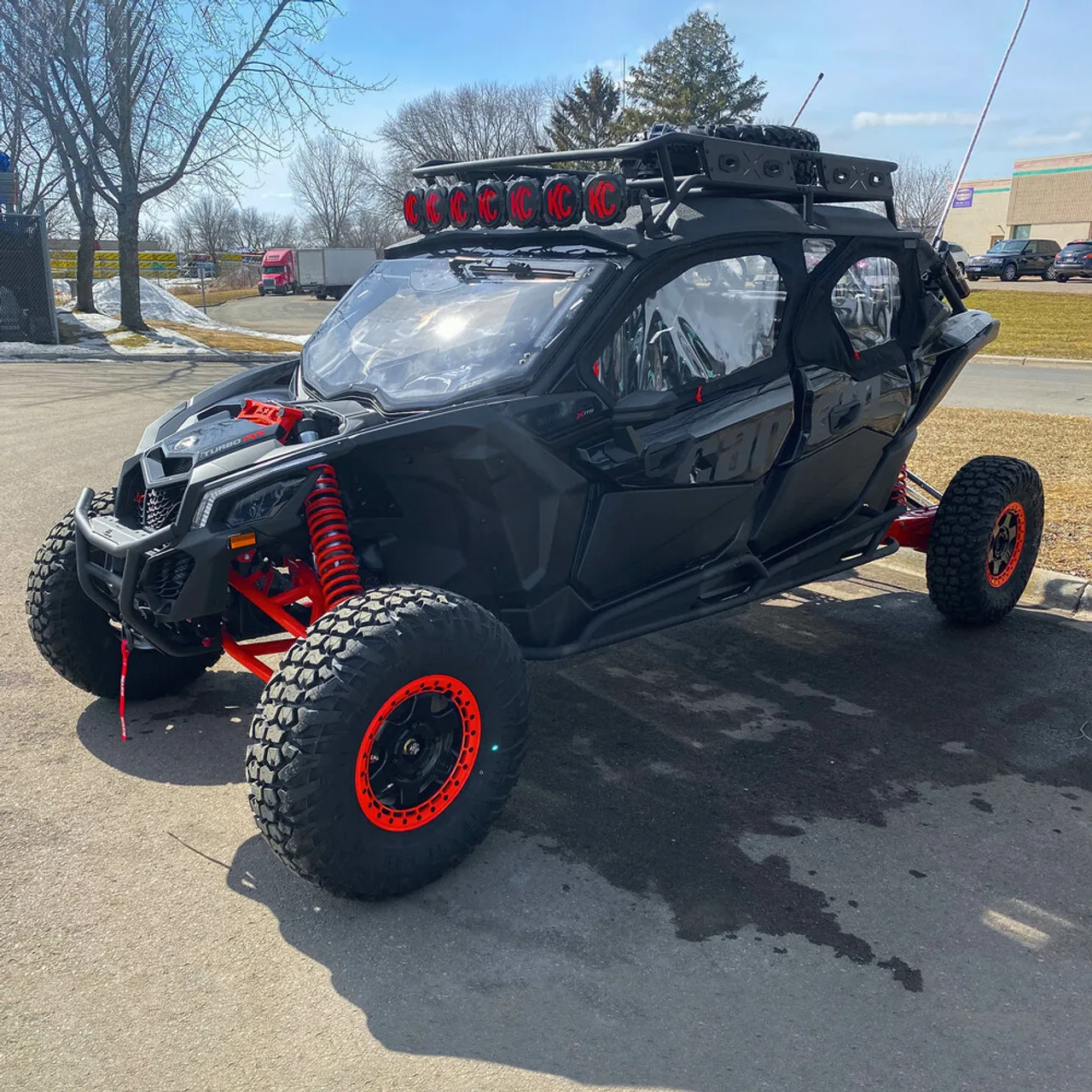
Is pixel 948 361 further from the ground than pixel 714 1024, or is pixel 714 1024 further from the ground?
pixel 948 361

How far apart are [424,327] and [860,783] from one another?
2382 millimetres

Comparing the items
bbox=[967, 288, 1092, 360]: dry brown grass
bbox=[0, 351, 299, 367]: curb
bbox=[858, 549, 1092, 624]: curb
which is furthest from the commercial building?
bbox=[858, 549, 1092, 624]: curb

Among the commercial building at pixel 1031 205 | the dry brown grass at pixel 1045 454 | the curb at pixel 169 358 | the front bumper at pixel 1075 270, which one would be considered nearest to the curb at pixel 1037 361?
the dry brown grass at pixel 1045 454

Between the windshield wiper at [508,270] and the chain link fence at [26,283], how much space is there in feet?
61.5

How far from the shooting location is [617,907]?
10.4 feet

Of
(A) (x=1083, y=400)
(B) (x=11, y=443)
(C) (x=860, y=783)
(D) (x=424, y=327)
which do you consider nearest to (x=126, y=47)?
(B) (x=11, y=443)

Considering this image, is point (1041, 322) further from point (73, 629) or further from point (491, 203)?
point (73, 629)

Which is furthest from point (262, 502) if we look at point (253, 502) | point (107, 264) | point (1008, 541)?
point (107, 264)

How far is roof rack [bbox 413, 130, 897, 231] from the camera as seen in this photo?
12.7ft

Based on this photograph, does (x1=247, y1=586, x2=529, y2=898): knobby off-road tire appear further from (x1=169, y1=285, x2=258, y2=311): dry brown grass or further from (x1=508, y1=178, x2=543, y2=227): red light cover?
(x1=169, y1=285, x2=258, y2=311): dry brown grass

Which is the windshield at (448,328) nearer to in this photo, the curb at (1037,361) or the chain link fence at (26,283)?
the curb at (1037,361)

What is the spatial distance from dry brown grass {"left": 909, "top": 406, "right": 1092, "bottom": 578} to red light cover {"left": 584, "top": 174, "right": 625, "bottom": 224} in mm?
3962

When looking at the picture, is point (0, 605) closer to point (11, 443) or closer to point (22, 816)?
point (22, 816)

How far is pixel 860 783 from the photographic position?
399cm
